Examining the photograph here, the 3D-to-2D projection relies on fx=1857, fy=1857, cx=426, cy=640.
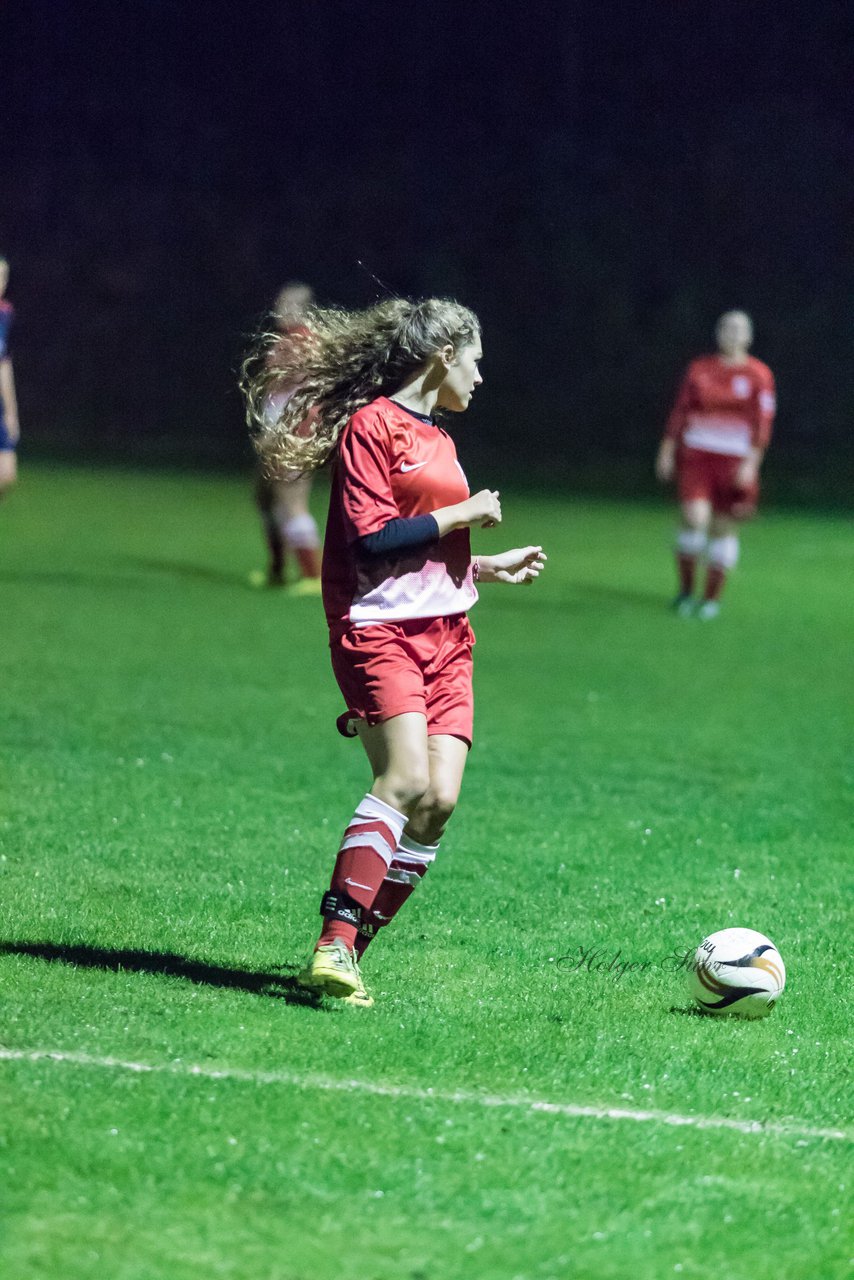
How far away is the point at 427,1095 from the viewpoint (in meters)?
4.31

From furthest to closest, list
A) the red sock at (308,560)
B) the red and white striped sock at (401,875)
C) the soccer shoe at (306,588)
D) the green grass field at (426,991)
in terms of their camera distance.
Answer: the soccer shoe at (306,588)
the red sock at (308,560)
the red and white striped sock at (401,875)
the green grass field at (426,991)

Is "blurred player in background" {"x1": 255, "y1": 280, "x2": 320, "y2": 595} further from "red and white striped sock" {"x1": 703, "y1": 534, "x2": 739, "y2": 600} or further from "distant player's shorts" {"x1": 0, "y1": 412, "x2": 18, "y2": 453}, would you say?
"red and white striped sock" {"x1": 703, "y1": 534, "x2": 739, "y2": 600}

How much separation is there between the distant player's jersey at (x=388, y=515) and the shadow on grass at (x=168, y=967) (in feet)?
3.40

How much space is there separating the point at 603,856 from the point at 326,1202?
3.57 m

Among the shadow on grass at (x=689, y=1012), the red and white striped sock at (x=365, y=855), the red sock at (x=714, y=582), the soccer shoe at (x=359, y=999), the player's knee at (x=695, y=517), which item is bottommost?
the red sock at (x=714, y=582)

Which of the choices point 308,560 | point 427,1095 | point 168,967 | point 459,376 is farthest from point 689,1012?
point 308,560

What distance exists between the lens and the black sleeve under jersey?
4.92 m

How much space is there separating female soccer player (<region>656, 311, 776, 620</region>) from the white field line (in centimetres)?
1085

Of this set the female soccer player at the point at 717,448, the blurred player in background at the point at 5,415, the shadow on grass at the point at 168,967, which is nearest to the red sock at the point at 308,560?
the blurred player in background at the point at 5,415

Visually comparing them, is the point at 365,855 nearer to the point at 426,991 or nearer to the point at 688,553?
the point at 426,991

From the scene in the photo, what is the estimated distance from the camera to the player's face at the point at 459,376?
17.0 ft

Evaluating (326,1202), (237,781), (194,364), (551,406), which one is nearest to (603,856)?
(237,781)

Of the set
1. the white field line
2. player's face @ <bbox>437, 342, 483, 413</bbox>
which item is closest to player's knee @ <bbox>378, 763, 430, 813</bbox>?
the white field line

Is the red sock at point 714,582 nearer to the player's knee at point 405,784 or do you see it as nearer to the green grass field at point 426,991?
the green grass field at point 426,991
